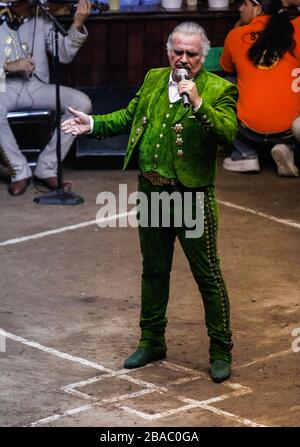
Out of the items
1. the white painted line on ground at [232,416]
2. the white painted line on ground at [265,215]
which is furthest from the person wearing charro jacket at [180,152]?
the white painted line on ground at [265,215]

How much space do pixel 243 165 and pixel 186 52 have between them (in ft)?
16.6

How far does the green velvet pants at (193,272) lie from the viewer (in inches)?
286

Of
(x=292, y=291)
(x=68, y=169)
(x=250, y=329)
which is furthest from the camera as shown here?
(x=68, y=169)

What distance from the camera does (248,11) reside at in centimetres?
1190

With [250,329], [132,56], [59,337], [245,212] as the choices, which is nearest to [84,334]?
[59,337]

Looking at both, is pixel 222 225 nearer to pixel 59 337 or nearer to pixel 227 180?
pixel 227 180

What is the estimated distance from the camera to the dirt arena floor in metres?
6.98

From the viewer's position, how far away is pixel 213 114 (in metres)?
6.84

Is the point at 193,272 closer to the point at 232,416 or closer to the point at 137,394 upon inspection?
the point at 137,394

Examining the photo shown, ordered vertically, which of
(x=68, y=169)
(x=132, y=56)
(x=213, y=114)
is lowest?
(x=68, y=169)

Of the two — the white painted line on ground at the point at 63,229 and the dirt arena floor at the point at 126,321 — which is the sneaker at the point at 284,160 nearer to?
the dirt arena floor at the point at 126,321

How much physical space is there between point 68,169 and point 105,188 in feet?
2.64

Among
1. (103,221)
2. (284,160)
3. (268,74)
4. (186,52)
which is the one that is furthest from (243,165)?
(186,52)

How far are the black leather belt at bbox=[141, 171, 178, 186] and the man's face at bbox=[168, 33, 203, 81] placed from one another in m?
0.57
